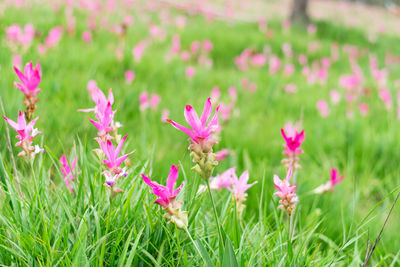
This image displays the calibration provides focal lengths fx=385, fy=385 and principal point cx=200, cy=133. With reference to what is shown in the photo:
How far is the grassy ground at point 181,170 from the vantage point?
3.56 ft

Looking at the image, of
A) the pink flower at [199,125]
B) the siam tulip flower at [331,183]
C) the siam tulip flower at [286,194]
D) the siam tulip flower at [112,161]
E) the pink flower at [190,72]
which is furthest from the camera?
the pink flower at [190,72]

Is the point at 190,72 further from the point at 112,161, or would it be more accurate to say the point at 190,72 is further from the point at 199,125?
the point at 199,125

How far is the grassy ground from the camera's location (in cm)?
108

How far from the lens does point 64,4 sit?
729cm

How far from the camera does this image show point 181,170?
4.80 ft

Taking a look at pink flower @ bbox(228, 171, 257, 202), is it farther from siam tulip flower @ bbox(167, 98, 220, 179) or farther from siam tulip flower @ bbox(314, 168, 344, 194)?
siam tulip flower @ bbox(314, 168, 344, 194)

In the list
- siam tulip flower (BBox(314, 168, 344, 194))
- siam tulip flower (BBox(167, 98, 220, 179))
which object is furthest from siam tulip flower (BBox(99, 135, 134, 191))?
siam tulip flower (BBox(314, 168, 344, 194))

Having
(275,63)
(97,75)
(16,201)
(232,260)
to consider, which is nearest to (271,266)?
(232,260)

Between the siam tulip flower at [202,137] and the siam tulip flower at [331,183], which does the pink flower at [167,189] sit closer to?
the siam tulip flower at [202,137]

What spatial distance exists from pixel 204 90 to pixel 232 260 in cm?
340

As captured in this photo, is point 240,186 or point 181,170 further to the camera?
point 181,170

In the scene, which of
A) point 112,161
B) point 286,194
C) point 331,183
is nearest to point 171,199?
point 112,161

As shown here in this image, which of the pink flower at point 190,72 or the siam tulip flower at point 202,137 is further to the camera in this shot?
the pink flower at point 190,72

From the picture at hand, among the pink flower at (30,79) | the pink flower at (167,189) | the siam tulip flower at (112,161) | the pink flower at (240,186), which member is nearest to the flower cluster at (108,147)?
the siam tulip flower at (112,161)
